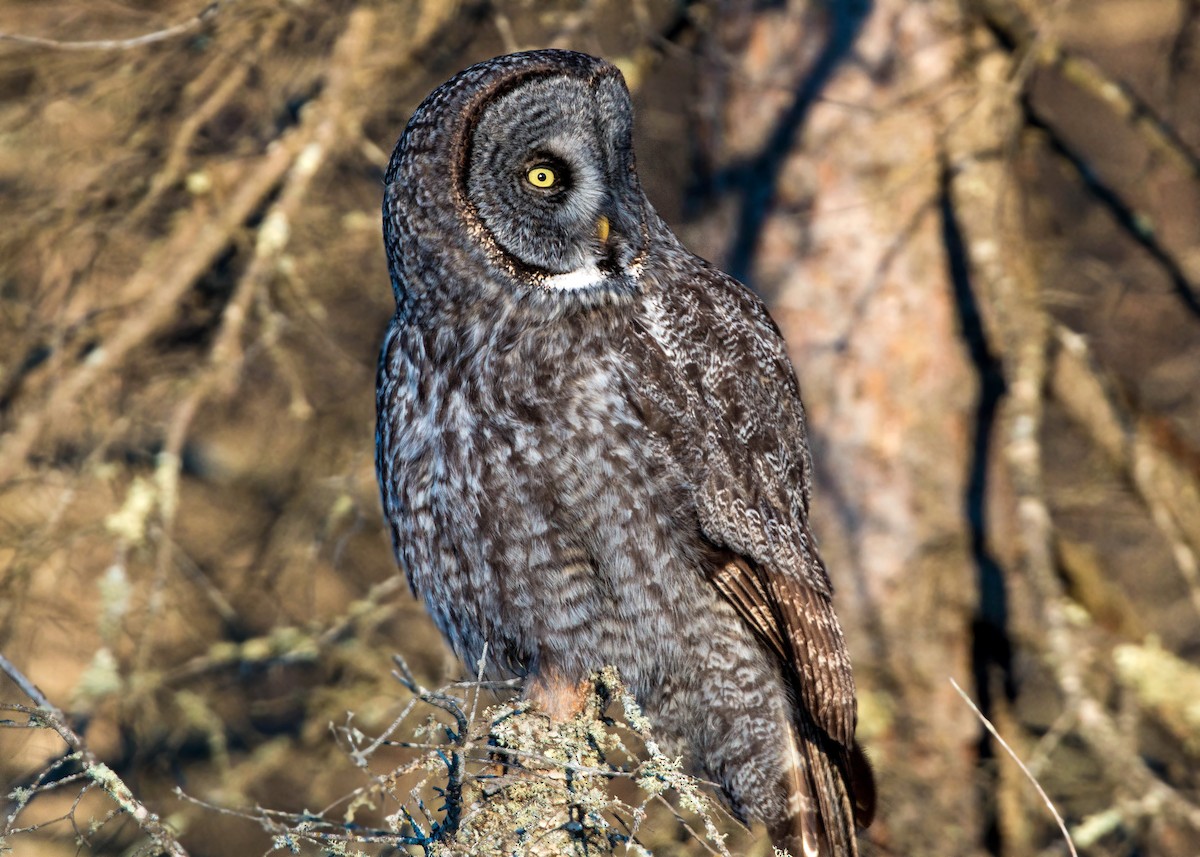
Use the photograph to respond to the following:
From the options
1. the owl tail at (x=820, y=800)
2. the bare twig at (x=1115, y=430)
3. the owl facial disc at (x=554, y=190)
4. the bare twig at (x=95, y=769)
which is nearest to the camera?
the bare twig at (x=95, y=769)

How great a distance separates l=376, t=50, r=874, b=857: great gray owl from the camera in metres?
2.26

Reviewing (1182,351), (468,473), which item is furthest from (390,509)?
(1182,351)

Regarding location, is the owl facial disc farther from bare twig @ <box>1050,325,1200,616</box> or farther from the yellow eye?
bare twig @ <box>1050,325,1200,616</box>

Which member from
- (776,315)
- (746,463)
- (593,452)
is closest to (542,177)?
(593,452)

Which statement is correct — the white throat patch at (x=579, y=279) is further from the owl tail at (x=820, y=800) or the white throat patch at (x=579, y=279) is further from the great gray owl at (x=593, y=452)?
the owl tail at (x=820, y=800)

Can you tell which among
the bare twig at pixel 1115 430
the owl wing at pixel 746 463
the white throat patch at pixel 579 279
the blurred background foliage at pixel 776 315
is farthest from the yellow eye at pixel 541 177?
the bare twig at pixel 1115 430

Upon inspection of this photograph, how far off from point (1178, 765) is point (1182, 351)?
349 cm

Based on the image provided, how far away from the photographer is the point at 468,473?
2.25m

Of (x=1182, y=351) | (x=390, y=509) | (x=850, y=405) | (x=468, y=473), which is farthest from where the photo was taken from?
(x=1182, y=351)

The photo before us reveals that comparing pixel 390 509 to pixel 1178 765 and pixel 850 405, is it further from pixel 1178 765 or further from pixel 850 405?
pixel 1178 765

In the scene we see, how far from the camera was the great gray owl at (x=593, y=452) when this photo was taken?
2260 mm

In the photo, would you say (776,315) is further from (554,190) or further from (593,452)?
(593,452)

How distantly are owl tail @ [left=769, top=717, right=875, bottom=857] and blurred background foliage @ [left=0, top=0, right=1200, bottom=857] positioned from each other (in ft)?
2.03

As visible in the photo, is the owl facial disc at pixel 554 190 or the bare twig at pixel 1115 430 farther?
the bare twig at pixel 1115 430
